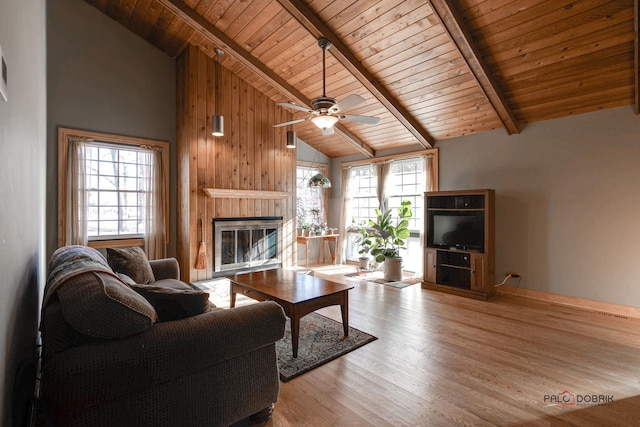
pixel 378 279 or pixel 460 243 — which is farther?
pixel 378 279

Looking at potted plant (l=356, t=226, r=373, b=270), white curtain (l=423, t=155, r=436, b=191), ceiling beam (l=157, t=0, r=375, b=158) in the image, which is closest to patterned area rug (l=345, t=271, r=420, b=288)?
potted plant (l=356, t=226, r=373, b=270)

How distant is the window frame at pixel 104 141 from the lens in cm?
418

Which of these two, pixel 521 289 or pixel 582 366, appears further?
pixel 521 289

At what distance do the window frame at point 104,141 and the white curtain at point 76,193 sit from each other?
44 millimetres

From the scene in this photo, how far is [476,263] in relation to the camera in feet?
14.7

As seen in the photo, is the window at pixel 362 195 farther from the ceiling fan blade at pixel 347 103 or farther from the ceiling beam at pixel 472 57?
the ceiling fan blade at pixel 347 103

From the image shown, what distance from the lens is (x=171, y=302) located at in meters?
1.67

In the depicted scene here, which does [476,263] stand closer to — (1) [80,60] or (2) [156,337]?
(2) [156,337]

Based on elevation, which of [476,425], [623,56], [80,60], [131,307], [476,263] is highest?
[80,60]

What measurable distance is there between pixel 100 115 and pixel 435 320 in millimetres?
5299

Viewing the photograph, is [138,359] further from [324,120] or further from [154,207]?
[154,207]

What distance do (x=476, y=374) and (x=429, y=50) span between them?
351 centimetres

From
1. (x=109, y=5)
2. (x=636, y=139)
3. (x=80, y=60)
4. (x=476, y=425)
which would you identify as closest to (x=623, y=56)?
(x=636, y=139)

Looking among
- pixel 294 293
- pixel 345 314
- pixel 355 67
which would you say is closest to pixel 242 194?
pixel 355 67
